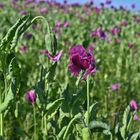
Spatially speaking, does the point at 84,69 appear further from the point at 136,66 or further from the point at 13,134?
the point at 136,66

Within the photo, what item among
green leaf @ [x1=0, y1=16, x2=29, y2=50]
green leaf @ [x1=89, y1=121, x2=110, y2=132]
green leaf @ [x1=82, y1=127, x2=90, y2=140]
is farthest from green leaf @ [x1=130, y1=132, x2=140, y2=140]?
green leaf @ [x1=0, y1=16, x2=29, y2=50]

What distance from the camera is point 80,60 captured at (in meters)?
1.98

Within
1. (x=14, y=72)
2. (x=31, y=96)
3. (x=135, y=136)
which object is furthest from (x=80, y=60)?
(x=31, y=96)

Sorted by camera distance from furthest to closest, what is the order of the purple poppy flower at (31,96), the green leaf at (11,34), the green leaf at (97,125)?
1. the purple poppy flower at (31,96)
2. the green leaf at (97,125)
3. the green leaf at (11,34)

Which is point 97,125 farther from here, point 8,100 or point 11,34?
point 11,34

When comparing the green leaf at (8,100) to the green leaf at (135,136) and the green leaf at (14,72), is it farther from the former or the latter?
the green leaf at (135,136)

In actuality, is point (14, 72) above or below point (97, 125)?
above

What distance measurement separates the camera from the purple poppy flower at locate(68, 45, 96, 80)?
1.97m

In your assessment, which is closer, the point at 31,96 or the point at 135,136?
the point at 135,136

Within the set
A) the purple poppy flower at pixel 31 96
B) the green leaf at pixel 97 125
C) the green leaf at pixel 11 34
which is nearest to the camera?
the green leaf at pixel 11 34

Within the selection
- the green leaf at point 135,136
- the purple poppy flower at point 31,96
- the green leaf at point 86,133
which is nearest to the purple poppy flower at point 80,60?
the green leaf at point 86,133

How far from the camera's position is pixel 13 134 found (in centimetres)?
336

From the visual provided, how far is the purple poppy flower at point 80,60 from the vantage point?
1971mm

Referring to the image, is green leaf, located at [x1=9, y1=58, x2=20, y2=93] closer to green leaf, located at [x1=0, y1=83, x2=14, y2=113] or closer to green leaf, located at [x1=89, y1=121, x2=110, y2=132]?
green leaf, located at [x1=0, y1=83, x2=14, y2=113]
